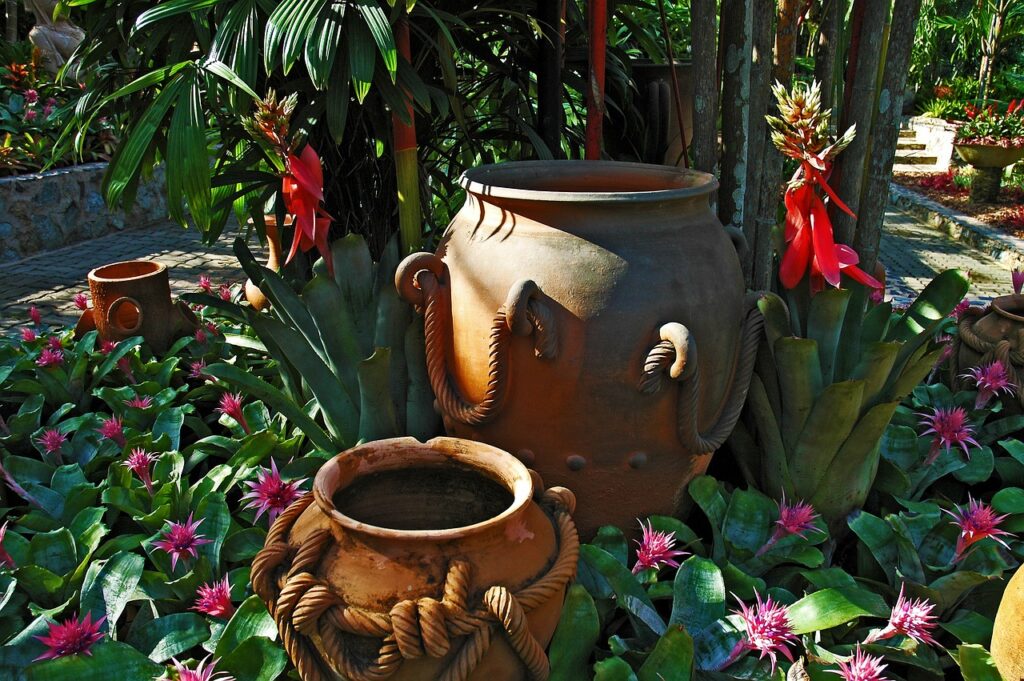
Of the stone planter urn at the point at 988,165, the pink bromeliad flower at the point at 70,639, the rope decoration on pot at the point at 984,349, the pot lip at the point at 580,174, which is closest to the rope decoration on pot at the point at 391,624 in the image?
the pink bromeliad flower at the point at 70,639

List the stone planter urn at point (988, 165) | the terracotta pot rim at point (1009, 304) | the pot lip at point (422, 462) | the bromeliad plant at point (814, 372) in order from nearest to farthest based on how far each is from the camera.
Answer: the pot lip at point (422, 462) → the bromeliad plant at point (814, 372) → the terracotta pot rim at point (1009, 304) → the stone planter urn at point (988, 165)

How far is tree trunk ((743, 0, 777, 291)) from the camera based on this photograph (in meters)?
2.14

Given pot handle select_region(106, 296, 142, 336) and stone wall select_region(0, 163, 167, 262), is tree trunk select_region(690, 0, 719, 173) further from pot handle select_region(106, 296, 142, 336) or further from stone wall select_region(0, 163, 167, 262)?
stone wall select_region(0, 163, 167, 262)

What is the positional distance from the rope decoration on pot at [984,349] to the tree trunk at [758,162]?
0.66 m

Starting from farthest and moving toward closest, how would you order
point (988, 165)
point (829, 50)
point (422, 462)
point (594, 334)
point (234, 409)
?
point (988, 165), point (829, 50), point (234, 409), point (594, 334), point (422, 462)

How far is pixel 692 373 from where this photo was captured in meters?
1.60

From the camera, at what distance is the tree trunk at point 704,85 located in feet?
6.80

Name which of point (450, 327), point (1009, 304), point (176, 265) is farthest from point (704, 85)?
point (176, 265)

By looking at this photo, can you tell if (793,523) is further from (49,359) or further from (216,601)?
(49,359)

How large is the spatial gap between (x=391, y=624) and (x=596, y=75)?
1.66m

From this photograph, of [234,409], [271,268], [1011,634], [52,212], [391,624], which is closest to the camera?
[391,624]

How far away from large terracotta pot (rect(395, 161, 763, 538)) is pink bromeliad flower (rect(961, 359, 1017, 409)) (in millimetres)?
894

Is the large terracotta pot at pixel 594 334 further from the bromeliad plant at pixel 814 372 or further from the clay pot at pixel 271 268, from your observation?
the clay pot at pixel 271 268

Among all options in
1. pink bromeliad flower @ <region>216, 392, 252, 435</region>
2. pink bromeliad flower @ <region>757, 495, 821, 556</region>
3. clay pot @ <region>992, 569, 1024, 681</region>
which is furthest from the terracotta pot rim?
pink bromeliad flower @ <region>216, 392, 252, 435</region>
